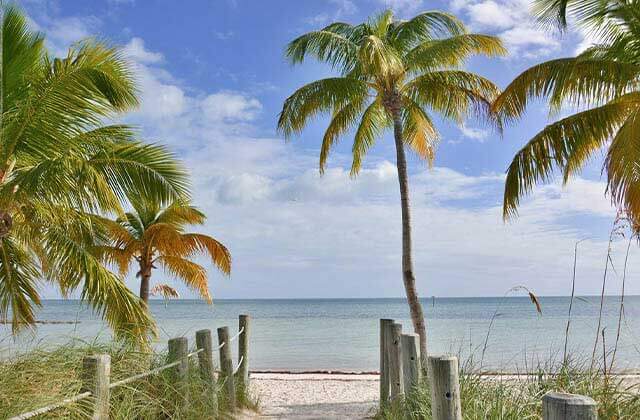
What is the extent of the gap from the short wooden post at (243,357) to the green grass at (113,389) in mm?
1561

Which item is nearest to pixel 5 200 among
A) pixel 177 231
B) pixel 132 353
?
pixel 132 353

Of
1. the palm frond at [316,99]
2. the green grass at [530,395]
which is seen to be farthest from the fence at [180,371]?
the palm frond at [316,99]

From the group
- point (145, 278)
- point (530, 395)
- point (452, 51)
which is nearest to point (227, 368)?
point (530, 395)

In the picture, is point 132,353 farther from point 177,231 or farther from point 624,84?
point 177,231

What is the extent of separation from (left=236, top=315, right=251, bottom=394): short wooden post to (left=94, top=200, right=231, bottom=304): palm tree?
5113mm

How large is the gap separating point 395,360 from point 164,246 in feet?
29.0

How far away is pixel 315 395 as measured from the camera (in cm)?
1145

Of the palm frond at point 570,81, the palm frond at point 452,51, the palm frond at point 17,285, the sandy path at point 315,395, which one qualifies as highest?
the palm frond at point 452,51

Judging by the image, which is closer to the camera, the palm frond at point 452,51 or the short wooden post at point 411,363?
the short wooden post at point 411,363

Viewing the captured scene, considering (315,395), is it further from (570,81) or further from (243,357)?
(570,81)

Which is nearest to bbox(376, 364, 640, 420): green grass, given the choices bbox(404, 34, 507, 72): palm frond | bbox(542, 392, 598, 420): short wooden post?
bbox(542, 392, 598, 420): short wooden post

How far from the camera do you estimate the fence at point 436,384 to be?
8.46ft

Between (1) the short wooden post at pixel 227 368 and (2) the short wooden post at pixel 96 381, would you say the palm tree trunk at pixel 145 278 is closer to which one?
(1) the short wooden post at pixel 227 368

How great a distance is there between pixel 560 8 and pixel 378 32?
4.41 meters
